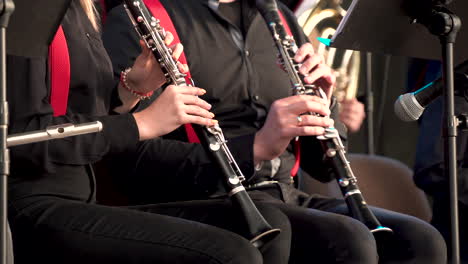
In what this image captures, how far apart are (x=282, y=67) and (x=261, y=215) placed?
545mm

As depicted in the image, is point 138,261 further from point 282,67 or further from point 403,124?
point 403,124

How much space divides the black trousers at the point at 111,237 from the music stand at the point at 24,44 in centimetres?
Result: 27

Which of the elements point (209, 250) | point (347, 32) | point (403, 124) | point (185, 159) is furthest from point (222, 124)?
point (403, 124)

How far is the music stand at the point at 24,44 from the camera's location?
3.56 feet

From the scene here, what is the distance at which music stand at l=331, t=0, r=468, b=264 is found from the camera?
1.46m

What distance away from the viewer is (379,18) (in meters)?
1.60

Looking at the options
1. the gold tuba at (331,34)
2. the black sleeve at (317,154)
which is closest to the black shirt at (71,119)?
the black sleeve at (317,154)

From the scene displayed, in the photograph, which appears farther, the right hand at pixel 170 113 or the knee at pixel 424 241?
the knee at pixel 424 241

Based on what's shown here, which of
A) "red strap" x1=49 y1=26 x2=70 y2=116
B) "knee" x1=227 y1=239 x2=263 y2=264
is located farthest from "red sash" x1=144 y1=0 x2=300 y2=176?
"knee" x1=227 y1=239 x2=263 y2=264

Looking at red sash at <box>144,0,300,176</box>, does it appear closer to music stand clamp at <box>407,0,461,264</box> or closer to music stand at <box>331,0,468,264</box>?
music stand at <box>331,0,468,264</box>

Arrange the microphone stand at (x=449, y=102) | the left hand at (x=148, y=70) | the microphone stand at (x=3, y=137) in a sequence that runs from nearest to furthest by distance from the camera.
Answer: the microphone stand at (x=3, y=137) → the microphone stand at (x=449, y=102) → the left hand at (x=148, y=70)

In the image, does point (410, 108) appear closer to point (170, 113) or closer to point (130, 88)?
point (170, 113)

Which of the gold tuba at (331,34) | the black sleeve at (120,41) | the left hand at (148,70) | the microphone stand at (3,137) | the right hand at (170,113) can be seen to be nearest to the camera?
the microphone stand at (3,137)

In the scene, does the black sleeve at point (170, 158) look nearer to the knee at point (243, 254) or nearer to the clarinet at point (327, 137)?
the clarinet at point (327, 137)
